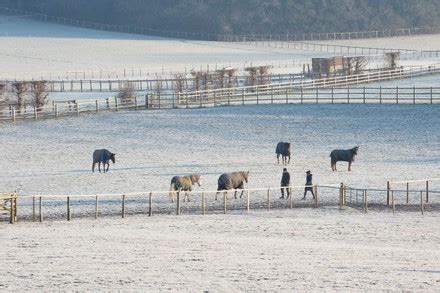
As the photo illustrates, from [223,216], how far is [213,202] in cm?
228

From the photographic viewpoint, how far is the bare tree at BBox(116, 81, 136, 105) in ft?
218

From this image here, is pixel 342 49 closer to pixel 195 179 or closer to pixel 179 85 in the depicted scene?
pixel 179 85

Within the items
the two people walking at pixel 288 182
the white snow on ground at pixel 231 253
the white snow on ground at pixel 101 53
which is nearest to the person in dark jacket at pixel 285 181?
the two people walking at pixel 288 182

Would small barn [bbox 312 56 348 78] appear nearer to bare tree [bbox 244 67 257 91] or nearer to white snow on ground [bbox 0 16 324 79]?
bare tree [bbox 244 67 257 91]

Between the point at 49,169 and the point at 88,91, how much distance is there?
33.1 metres

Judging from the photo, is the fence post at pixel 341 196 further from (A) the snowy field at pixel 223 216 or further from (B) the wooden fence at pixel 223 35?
(B) the wooden fence at pixel 223 35

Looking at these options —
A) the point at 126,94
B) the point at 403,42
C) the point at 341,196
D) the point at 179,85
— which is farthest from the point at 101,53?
the point at 341,196

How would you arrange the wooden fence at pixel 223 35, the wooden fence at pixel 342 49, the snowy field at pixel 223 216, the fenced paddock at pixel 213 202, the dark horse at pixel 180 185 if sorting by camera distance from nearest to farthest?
1. the snowy field at pixel 223 216
2. the fenced paddock at pixel 213 202
3. the dark horse at pixel 180 185
4. the wooden fence at pixel 342 49
5. the wooden fence at pixel 223 35

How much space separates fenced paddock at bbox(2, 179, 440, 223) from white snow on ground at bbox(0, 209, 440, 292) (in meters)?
0.82

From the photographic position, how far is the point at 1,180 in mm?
44250

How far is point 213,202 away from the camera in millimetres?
39875

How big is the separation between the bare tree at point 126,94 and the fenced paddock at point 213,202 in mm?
25424

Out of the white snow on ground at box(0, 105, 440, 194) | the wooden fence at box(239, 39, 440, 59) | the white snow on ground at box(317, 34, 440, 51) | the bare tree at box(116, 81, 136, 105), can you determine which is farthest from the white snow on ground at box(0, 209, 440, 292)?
the white snow on ground at box(317, 34, 440, 51)

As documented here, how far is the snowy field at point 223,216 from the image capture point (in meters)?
28.2
